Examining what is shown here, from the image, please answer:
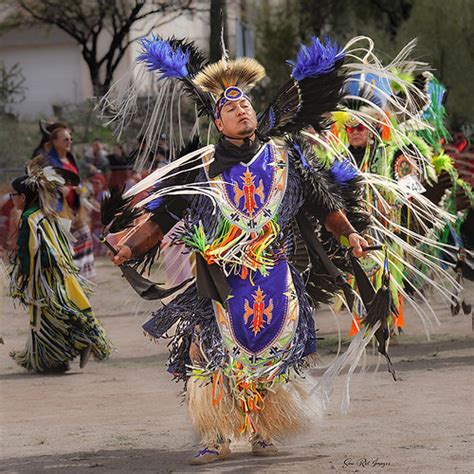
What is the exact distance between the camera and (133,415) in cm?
814

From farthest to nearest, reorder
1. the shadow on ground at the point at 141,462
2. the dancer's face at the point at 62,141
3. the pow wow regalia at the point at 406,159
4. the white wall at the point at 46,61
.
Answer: the white wall at the point at 46,61 < the dancer's face at the point at 62,141 < the pow wow regalia at the point at 406,159 < the shadow on ground at the point at 141,462

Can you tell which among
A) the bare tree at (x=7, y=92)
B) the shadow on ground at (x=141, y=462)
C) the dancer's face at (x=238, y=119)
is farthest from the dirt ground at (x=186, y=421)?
the bare tree at (x=7, y=92)

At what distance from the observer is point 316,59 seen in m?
6.54

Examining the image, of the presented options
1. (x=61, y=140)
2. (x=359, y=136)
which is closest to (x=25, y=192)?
(x=61, y=140)

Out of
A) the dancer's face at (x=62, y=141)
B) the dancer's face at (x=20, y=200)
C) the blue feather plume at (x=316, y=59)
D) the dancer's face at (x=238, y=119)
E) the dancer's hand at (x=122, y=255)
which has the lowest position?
the dancer's face at (x=20, y=200)

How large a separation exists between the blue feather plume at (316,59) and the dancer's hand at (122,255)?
122 centimetres

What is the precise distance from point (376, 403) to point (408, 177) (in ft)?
7.41

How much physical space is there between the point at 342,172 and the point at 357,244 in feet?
1.59

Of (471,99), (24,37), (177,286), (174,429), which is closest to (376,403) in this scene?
(174,429)

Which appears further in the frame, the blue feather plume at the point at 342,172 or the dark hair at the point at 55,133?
the dark hair at the point at 55,133

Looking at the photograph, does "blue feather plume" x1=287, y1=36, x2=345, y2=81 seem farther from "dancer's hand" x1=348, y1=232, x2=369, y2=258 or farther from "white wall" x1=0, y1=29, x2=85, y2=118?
"white wall" x1=0, y1=29, x2=85, y2=118

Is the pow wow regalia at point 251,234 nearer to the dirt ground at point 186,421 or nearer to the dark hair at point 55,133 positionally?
the dirt ground at point 186,421

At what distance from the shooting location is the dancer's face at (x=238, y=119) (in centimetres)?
644

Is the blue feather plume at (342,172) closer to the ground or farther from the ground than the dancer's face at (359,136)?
farther from the ground
